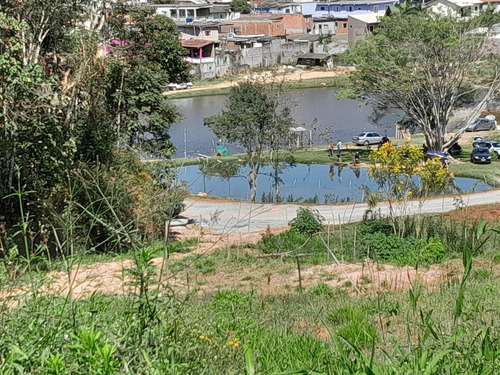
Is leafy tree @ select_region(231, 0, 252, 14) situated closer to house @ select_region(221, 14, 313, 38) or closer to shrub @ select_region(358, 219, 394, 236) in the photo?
house @ select_region(221, 14, 313, 38)

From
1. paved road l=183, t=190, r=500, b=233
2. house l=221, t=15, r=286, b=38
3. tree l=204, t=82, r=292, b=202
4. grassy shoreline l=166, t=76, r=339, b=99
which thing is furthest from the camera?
house l=221, t=15, r=286, b=38

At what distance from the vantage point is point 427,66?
3634 cm

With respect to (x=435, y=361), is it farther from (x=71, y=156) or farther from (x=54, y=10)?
(x=54, y=10)

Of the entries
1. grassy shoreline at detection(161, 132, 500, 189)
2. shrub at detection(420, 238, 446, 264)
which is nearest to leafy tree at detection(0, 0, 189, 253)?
shrub at detection(420, 238, 446, 264)

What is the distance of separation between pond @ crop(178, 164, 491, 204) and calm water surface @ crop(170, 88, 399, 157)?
5152 millimetres

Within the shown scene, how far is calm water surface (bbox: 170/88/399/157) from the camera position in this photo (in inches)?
1610

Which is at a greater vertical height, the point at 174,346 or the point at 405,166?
the point at 174,346

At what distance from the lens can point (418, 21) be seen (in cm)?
3688

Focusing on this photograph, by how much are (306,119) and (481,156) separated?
13.4 meters

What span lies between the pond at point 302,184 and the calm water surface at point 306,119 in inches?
203

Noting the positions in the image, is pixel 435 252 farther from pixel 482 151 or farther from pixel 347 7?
pixel 347 7

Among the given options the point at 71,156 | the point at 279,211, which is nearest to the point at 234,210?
the point at 279,211

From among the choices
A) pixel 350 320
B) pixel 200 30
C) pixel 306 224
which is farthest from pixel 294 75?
pixel 350 320

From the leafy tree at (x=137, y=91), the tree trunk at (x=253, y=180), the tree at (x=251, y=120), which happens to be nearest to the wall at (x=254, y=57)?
the tree at (x=251, y=120)
